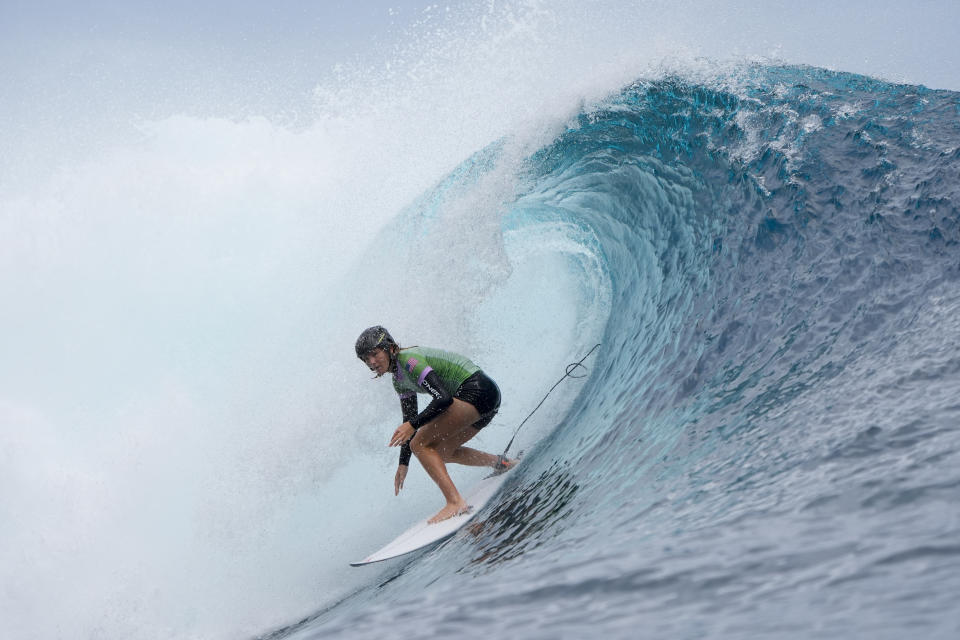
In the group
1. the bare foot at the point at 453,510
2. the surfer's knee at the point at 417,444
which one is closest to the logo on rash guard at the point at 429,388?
the surfer's knee at the point at 417,444

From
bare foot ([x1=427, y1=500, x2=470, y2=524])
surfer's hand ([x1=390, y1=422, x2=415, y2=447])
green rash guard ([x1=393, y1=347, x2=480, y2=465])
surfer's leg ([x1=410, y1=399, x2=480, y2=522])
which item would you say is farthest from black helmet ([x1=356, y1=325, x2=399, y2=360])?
bare foot ([x1=427, y1=500, x2=470, y2=524])

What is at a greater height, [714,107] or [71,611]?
[714,107]

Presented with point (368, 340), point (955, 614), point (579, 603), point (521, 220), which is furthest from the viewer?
point (521, 220)

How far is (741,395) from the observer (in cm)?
394

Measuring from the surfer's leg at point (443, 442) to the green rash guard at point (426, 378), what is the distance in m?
0.11

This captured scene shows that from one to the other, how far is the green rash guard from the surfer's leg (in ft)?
0.36

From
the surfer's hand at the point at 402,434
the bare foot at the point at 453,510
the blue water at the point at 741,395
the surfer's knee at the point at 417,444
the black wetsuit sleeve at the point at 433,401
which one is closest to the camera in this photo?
the blue water at the point at 741,395

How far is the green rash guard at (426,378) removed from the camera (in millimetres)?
4461

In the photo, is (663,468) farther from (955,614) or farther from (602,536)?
(955,614)

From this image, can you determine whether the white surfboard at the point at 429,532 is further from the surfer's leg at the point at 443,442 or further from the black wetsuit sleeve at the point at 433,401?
the black wetsuit sleeve at the point at 433,401

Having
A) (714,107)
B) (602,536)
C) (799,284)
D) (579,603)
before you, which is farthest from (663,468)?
(714,107)

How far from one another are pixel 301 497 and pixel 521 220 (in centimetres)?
396

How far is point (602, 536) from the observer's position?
9.57ft

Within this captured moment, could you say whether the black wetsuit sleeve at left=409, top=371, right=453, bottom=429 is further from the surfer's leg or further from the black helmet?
the black helmet
